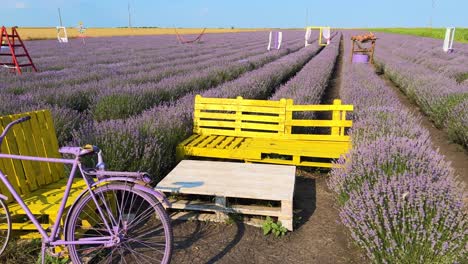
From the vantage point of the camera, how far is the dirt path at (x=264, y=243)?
3088mm

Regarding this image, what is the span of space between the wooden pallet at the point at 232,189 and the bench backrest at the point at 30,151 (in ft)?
3.22

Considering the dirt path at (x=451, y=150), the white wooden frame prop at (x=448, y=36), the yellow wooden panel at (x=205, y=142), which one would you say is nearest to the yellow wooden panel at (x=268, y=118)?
the yellow wooden panel at (x=205, y=142)

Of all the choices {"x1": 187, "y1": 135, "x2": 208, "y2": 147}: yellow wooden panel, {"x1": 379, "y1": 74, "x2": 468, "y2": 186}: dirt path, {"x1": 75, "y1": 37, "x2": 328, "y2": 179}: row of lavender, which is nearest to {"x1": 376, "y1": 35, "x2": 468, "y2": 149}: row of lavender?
{"x1": 379, "y1": 74, "x2": 468, "y2": 186}: dirt path

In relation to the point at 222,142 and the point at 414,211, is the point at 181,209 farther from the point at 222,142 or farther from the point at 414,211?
the point at 414,211

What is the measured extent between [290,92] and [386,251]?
5.42 meters

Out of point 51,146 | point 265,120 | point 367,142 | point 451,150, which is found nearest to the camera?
point 51,146

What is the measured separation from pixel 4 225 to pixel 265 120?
3.34 metres

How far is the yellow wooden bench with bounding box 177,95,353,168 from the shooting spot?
4672 millimetres

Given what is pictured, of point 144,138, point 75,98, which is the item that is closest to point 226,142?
point 144,138

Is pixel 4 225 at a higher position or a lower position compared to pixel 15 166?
lower

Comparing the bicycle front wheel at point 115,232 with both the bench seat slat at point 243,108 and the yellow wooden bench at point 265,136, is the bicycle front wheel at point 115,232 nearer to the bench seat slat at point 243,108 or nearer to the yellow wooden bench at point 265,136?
the yellow wooden bench at point 265,136

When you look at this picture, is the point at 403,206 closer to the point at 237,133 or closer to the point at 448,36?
the point at 237,133

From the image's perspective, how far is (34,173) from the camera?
3166mm

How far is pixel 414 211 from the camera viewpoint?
2604 millimetres
